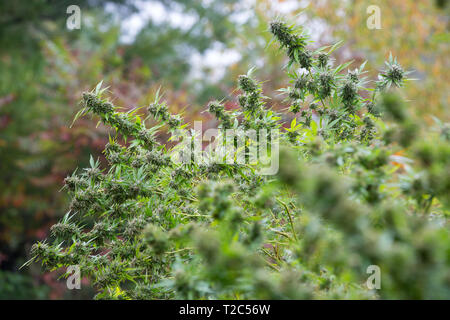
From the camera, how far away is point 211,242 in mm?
769

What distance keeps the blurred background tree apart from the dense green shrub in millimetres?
2801

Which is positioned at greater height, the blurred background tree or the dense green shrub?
the blurred background tree

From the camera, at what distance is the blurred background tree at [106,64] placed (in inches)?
200

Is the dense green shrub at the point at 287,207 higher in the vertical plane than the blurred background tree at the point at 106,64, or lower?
lower

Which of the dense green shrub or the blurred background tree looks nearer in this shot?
the dense green shrub

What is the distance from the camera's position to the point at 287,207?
139 centimetres

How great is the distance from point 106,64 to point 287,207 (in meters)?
6.00

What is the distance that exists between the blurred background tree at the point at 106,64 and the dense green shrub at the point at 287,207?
9.19 feet

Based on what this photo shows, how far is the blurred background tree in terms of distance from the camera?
507cm

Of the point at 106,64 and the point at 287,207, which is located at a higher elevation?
the point at 106,64

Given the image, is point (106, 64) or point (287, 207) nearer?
point (287, 207)
